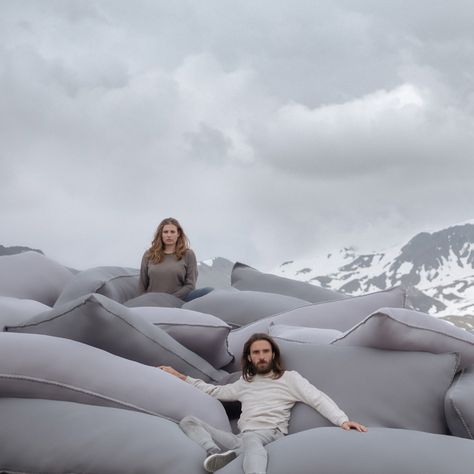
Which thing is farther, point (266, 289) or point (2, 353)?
point (266, 289)

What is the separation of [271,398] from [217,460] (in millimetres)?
422

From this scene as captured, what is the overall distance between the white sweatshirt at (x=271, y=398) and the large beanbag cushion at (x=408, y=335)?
0.57 feet

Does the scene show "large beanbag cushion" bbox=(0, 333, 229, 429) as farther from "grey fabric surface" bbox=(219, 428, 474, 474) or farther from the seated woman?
the seated woman

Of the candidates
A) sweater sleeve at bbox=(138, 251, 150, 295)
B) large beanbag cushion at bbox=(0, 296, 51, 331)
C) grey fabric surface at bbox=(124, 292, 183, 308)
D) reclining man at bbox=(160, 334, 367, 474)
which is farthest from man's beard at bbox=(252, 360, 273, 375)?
sweater sleeve at bbox=(138, 251, 150, 295)

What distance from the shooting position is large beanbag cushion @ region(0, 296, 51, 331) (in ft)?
6.75

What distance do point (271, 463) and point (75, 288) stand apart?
1846mm

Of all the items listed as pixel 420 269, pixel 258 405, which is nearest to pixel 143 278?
pixel 258 405

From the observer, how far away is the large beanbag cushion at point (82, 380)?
1555mm

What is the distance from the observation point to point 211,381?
6.45ft

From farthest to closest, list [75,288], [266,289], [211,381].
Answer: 1. [266,289]
2. [75,288]
3. [211,381]

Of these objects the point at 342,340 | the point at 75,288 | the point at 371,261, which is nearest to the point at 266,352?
the point at 342,340

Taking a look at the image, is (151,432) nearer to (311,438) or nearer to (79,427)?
(79,427)

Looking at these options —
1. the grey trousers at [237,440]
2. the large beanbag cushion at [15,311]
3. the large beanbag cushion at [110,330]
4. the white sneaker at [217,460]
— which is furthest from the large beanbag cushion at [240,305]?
the white sneaker at [217,460]

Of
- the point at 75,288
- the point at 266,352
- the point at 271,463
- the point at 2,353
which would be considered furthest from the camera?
the point at 75,288
